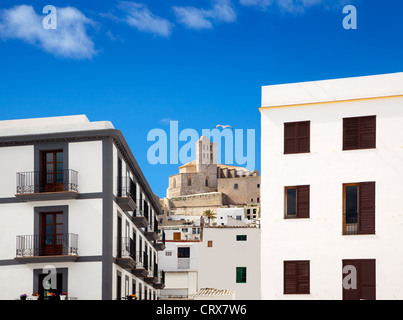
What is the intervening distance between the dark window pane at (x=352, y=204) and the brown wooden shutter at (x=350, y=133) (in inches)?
59.2

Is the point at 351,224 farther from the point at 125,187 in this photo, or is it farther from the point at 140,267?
the point at 140,267

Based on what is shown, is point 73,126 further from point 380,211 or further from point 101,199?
point 380,211

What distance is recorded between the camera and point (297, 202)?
26156 mm

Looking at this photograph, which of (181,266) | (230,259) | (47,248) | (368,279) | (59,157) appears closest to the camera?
(368,279)

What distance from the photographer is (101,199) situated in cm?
3164

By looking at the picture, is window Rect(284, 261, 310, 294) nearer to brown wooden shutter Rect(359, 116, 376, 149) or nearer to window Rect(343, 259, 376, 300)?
window Rect(343, 259, 376, 300)

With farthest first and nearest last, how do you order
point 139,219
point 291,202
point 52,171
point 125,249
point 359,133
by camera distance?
point 139,219 < point 125,249 < point 52,171 < point 291,202 < point 359,133

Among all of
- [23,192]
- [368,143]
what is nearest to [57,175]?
[23,192]

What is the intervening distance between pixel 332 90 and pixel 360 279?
694cm

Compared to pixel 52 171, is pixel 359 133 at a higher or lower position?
higher

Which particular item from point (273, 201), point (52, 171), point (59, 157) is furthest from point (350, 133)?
point (52, 171)

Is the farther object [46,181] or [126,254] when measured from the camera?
[126,254]

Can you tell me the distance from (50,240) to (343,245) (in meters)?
13.2

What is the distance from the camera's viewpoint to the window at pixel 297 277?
25469 millimetres
